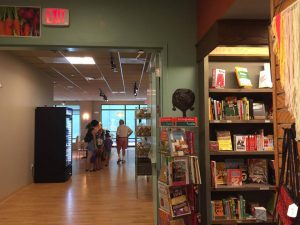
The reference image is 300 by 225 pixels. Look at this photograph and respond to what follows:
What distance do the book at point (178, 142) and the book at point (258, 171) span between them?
45.8 inches

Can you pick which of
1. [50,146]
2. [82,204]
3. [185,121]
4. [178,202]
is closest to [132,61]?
[50,146]

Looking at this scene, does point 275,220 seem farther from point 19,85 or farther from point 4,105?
point 19,85

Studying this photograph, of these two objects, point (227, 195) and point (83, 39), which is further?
point (227, 195)

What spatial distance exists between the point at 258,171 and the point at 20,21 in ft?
10.4

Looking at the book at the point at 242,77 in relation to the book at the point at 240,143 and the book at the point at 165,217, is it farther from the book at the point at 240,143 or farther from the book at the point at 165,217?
the book at the point at 165,217

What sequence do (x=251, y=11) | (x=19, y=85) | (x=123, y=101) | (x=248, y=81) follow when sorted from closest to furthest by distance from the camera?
1. (x=251, y=11)
2. (x=248, y=81)
3. (x=19, y=85)
4. (x=123, y=101)

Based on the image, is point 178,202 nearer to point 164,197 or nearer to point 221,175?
point 164,197

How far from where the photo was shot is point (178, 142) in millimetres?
2979

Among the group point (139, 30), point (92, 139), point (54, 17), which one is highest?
point (54, 17)

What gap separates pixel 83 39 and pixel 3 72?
3.18 metres

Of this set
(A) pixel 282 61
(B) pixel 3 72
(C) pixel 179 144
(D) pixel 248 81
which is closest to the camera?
(A) pixel 282 61

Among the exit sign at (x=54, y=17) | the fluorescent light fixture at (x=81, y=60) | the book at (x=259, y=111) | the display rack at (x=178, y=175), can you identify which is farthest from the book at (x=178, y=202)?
the fluorescent light fixture at (x=81, y=60)

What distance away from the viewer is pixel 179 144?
2971mm

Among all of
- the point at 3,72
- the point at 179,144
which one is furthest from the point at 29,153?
the point at 179,144
